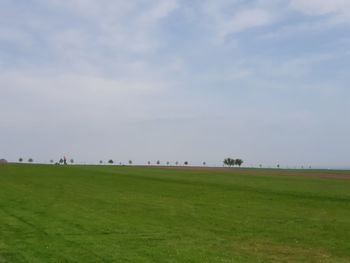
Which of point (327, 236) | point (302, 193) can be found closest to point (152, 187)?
point (302, 193)

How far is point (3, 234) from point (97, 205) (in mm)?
9583

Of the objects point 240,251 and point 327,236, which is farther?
point 327,236

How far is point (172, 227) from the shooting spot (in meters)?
19.8

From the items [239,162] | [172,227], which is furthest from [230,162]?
[172,227]

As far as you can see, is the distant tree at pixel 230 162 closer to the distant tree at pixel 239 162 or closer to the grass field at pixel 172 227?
the distant tree at pixel 239 162

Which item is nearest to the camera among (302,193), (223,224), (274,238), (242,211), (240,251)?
(240,251)

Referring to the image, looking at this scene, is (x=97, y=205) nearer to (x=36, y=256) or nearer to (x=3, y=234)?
(x=3, y=234)

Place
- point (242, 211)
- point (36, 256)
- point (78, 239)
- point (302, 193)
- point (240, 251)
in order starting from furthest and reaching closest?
point (302, 193) < point (242, 211) < point (78, 239) < point (240, 251) < point (36, 256)

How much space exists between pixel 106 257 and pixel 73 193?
20.2m

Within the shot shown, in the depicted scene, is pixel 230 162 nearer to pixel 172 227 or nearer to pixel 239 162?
pixel 239 162

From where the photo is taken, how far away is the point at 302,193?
3547 centimetres

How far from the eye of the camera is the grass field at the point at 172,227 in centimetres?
1454

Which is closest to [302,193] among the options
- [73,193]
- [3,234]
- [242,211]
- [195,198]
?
[195,198]

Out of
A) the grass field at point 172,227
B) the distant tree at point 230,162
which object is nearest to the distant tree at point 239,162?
the distant tree at point 230,162
